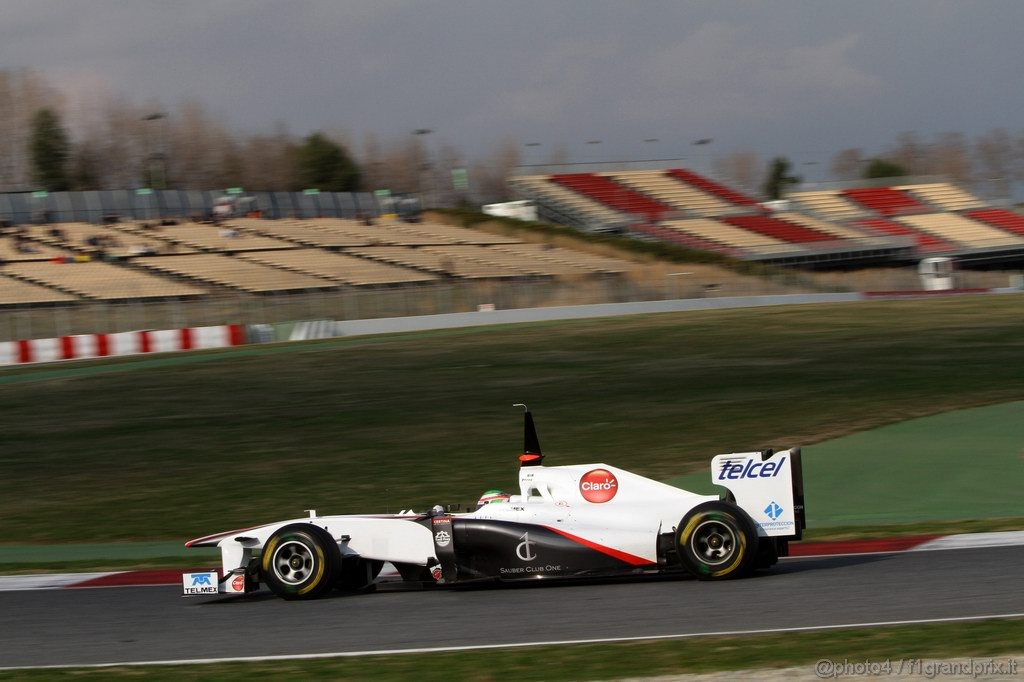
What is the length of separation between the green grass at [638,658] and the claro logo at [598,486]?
1939 mm

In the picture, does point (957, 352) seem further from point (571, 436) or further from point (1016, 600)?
point (1016, 600)

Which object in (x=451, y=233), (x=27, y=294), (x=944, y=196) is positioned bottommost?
(x=27, y=294)

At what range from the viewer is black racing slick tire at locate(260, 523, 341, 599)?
29.8ft

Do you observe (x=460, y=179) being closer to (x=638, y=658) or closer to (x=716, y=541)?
(x=716, y=541)

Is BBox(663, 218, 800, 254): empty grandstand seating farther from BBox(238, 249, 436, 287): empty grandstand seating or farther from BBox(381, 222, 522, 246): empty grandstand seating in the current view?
BBox(238, 249, 436, 287): empty grandstand seating

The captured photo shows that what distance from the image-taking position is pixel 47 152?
80812 mm

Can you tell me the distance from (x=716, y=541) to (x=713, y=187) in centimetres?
7266

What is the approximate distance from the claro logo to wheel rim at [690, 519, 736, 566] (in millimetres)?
736

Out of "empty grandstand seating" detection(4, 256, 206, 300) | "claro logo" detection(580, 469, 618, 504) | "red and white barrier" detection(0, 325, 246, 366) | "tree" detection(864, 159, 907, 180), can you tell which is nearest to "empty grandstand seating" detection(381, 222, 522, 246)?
"empty grandstand seating" detection(4, 256, 206, 300)

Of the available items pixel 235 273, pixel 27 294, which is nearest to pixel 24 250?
pixel 27 294

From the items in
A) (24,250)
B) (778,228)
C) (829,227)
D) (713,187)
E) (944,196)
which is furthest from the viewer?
(944,196)

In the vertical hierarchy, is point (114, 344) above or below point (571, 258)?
below

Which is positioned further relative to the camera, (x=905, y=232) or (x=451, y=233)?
(x=905, y=232)

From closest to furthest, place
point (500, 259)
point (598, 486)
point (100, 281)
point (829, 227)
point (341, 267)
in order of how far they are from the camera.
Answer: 1. point (598, 486)
2. point (100, 281)
3. point (341, 267)
4. point (500, 259)
5. point (829, 227)
